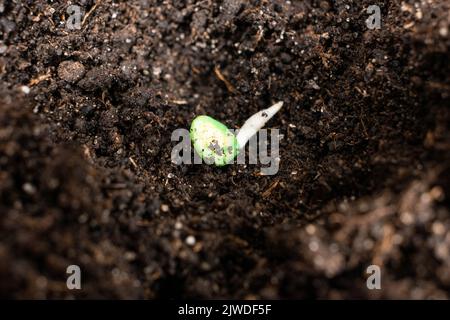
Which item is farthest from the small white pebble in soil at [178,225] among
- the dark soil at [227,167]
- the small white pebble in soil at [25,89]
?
the small white pebble in soil at [25,89]

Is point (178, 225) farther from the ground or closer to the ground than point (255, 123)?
closer to the ground

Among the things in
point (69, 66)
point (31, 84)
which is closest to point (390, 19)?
point (69, 66)

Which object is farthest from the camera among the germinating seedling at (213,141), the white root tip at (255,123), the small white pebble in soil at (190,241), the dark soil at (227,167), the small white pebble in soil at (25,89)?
the white root tip at (255,123)

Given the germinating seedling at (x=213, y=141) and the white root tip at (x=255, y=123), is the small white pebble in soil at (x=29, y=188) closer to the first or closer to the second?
the germinating seedling at (x=213, y=141)

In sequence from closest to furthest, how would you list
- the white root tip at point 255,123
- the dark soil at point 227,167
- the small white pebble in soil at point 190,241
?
1. the dark soil at point 227,167
2. the small white pebble in soil at point 190,241
3. the white root tip at point 255,123

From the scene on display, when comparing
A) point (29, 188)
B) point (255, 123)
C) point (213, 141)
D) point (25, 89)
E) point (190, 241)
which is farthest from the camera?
point (255, 123)

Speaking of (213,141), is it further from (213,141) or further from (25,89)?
(25,89)

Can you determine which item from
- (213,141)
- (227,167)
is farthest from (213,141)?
(227,167)
